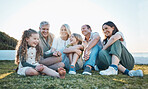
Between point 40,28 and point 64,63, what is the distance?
118 cm

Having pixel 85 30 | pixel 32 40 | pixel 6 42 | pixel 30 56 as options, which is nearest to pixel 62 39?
pixel 85 30

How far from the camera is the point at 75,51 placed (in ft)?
Result: 10.4

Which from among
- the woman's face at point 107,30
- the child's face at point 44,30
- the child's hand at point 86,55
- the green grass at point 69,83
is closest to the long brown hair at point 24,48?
the green grass at point 69,83

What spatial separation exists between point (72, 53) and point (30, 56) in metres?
1.08

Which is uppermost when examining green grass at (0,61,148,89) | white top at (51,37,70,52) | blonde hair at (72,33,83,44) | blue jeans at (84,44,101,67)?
blonde hair at (72,33,83,44)

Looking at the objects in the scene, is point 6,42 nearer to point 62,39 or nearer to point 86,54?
point 62,39

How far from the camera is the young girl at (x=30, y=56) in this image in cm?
246

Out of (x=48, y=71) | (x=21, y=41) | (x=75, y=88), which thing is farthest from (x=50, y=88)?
(x=21, y=41)

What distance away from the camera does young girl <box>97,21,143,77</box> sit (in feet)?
9.10

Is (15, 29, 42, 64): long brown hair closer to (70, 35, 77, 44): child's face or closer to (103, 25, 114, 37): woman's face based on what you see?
(70, 35, 77, 44): child's face

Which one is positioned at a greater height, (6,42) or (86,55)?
(6,42)

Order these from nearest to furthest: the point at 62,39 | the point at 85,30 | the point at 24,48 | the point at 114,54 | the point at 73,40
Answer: the point at 24,48
the point at 114,54
the point at 73,40
the point at 85,30
the point at 62,39

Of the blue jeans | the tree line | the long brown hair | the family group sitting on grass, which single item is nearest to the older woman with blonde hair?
the family group sitting on grass

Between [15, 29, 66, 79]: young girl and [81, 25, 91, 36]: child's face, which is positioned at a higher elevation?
[81, 25, 91, 36]: child's face
